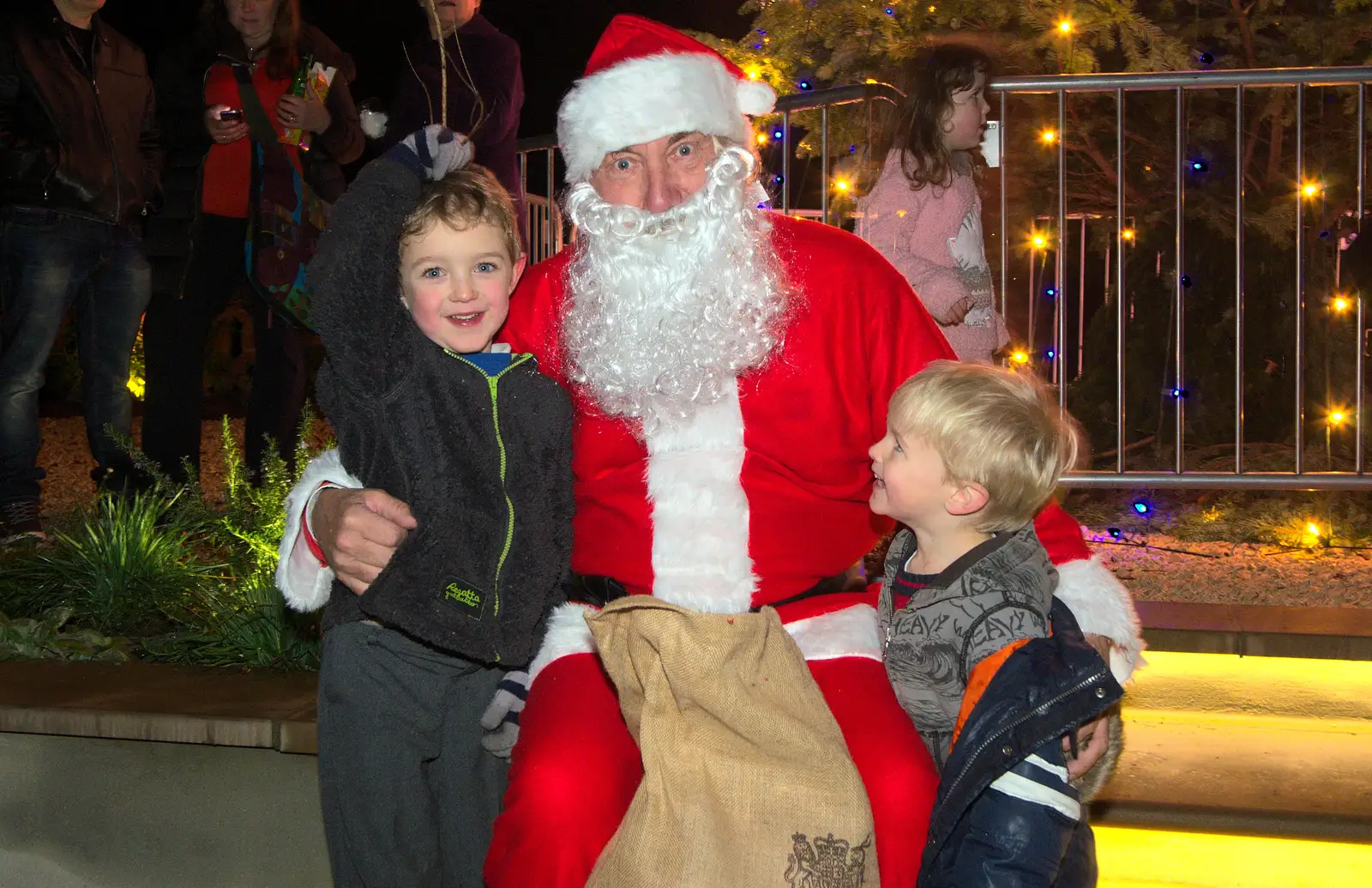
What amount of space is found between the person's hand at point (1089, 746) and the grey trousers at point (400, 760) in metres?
1.15

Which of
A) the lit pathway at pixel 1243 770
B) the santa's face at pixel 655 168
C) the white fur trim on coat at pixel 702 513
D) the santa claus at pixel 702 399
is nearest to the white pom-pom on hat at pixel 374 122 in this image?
the santa claus at pixel 702 399

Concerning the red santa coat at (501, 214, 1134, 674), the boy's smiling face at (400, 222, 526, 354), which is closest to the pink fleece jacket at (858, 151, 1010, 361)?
the red santa coat at (501, 214, 1134, 674)

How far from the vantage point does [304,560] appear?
2537 millimetres

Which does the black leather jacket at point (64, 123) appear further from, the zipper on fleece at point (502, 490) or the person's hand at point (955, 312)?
the person's hand at point (955, 312)

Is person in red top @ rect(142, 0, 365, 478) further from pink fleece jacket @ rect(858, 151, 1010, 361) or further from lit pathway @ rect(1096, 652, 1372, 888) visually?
lit pathway @ rect(1096, 652, 1372, 888)

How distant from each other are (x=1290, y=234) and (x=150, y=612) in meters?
5.12

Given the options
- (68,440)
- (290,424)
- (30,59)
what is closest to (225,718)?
(290,424)

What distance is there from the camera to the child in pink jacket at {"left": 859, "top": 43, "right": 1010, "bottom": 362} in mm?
4434

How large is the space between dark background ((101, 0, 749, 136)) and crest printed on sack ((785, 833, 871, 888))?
975 centimetres

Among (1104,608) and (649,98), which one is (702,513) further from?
(649,98)

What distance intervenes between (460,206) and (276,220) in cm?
200

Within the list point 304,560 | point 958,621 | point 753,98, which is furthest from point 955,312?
point 304,560

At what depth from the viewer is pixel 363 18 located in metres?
11.6

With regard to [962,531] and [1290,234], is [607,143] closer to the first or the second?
[962,531]
